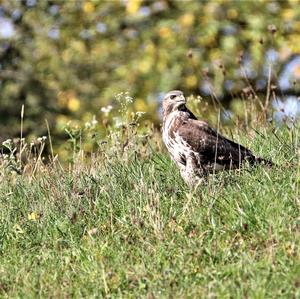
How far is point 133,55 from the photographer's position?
1324cm

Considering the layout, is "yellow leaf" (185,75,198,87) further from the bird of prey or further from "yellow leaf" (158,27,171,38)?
the bird of prey

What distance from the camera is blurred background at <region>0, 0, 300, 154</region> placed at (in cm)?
1285

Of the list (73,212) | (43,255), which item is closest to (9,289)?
(43,255)

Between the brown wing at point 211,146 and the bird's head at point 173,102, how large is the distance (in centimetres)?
44

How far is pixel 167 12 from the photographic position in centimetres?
1318

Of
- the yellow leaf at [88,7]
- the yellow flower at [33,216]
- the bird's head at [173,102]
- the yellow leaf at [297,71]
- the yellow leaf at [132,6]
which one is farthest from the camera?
the yellow leaf at [88,7]

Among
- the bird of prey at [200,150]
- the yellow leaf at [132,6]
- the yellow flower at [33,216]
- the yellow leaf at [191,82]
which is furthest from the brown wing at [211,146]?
the yellow leaf at [132,6]

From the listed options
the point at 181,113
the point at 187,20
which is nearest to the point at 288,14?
the point at 187,20

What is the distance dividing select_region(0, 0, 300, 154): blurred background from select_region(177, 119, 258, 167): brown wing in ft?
11.7

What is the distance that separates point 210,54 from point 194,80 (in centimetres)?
40

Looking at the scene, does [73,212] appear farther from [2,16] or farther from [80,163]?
[2,16]

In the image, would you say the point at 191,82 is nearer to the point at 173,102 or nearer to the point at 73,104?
the point at 73,104

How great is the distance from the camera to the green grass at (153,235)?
6391 millimetres

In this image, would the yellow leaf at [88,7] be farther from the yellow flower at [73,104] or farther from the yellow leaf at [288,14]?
the yellow leaf at [288,14]
